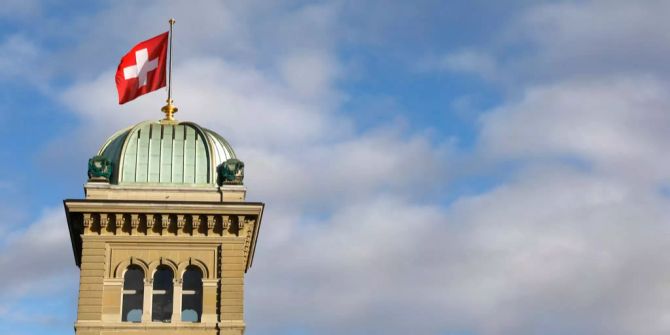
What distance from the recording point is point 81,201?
178 feet

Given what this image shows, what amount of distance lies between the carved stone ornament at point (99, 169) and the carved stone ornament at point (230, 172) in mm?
4716

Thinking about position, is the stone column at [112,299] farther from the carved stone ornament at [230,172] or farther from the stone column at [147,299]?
the carved stone ornament at [230,172]

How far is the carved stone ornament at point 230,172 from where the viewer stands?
2207 inches

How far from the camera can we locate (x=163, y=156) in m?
56.7

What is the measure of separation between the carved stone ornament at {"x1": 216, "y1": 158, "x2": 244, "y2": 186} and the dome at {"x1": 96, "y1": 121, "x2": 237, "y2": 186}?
260 mm

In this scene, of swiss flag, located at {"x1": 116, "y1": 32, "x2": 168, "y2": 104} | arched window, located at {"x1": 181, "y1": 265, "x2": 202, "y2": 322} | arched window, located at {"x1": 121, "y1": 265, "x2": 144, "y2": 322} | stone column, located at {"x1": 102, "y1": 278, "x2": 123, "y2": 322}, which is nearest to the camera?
stone column, located at {"x1": 102, "y1": 278, "x2": 123, "y2": 322}

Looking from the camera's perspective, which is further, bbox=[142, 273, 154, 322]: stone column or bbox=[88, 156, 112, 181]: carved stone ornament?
bbox=[88, 156, 112, 181]: carved stone ornament

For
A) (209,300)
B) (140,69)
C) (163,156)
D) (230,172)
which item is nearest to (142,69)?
(140,69)

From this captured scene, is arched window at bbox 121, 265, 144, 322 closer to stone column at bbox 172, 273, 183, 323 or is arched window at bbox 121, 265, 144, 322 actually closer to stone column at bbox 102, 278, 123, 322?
stone column at bbox 102, 278, 123, 322

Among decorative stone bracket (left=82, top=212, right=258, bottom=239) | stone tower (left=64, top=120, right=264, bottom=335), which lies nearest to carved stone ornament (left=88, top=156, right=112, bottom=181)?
stone tower (left=64, top=120, right=264, bottom=335)

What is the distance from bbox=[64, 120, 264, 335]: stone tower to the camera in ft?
176

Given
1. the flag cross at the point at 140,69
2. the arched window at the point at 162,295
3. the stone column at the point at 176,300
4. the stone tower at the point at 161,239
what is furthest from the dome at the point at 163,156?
the stone column at the point at 176,300

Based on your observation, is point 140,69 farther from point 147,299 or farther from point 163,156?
point 147,299

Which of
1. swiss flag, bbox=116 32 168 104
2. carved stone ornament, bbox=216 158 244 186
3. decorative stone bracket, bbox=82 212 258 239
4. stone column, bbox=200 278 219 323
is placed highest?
swiss flag, bbox=116 32 168 104
